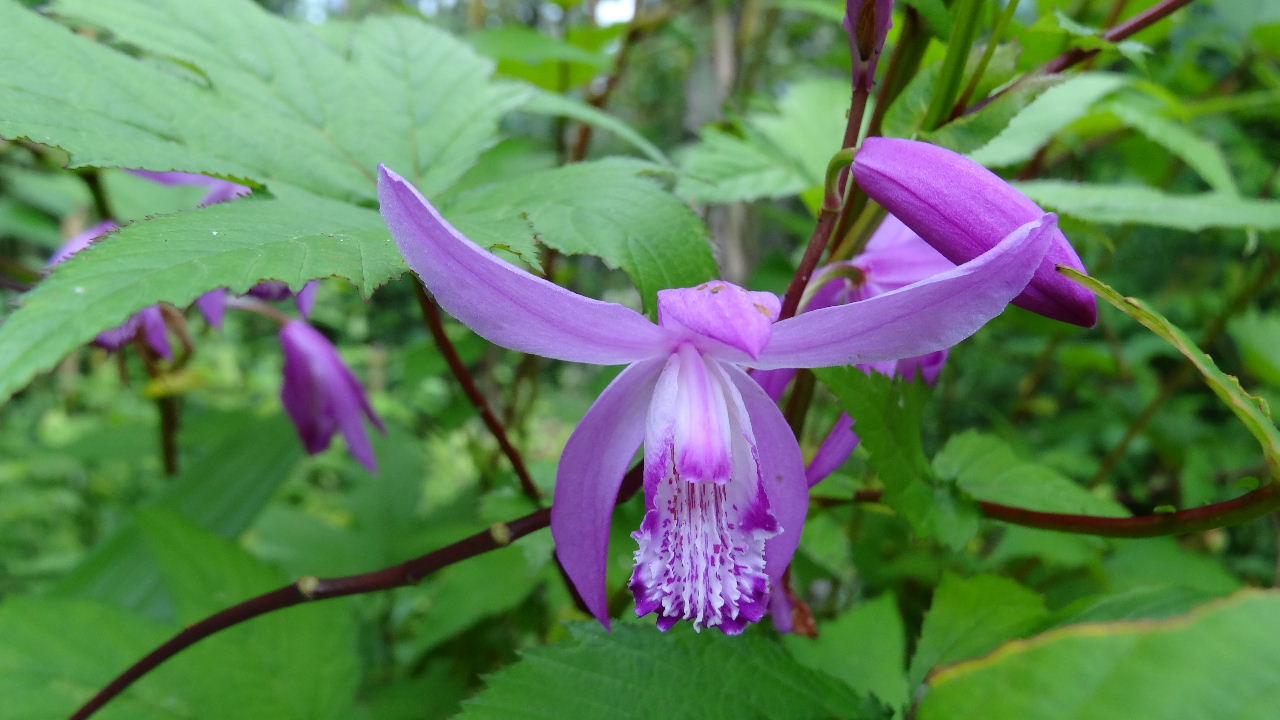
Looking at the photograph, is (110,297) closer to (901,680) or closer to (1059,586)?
(901,680)

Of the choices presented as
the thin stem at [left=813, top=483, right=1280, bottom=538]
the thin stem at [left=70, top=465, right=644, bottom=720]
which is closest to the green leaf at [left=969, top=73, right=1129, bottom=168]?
the thin stem at [left=813, top=483, right=1280, bottom=538]

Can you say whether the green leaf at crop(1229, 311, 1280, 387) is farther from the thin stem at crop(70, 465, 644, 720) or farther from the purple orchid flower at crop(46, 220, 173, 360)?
the purple orchid flower at crop(46, 220, 173, 360)

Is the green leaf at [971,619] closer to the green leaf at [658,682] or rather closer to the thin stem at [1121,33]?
the green leaf at [658,682]

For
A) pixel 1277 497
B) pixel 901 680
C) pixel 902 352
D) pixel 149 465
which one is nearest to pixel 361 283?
pixel 902 352

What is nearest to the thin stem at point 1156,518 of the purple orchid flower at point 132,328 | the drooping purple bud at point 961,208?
the drooping purple bud at point 961,208

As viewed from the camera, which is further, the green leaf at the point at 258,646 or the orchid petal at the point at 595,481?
the green leaf at the point at 258,646

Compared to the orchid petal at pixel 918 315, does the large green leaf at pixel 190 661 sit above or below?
below
